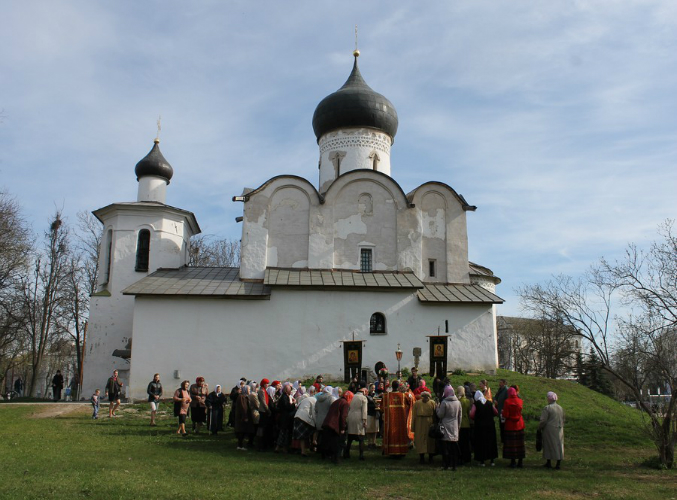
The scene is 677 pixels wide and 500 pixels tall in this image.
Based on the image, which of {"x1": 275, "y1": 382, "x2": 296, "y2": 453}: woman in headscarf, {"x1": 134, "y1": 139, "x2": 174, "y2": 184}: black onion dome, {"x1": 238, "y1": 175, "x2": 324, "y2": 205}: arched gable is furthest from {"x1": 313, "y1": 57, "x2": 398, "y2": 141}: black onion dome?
{"x1": 275, "y1": 382, "x2": 296, "y2": 453}: woman in headscarf

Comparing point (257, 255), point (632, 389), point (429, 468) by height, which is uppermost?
point (257, 255)

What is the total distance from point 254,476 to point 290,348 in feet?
35.9

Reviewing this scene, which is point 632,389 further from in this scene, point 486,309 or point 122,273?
point 122,273

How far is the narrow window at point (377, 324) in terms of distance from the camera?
19.9 metres

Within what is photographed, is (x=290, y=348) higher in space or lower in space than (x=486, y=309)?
lower

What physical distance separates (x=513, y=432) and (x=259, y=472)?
4188mm

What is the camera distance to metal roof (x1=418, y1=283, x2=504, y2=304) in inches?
794

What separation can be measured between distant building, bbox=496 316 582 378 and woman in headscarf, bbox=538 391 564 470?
2199 centimetres

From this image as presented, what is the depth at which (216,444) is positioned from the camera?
1145 cm

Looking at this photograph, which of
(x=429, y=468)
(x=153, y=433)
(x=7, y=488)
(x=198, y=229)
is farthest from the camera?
(x=198, y=229)

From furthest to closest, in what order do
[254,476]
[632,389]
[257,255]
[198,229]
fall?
1. [198,229]
2. [257,255]
3. [632,389]
4. [254,476]

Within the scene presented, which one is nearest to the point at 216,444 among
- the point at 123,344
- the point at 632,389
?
the point at 632,389

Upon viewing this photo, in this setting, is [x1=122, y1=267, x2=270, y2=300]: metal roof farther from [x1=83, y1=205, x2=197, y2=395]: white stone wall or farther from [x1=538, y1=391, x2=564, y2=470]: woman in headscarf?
[x1=538, y1=391, x2=564, y2=470]: woman in headscarf

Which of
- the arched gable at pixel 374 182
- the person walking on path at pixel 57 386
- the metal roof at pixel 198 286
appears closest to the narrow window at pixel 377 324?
the metal roof at pixel 198 286
